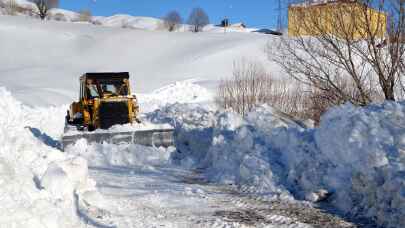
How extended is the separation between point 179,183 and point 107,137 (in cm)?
433

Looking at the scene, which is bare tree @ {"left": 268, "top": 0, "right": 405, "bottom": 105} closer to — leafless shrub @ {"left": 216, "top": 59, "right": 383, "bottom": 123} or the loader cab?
the loader cab

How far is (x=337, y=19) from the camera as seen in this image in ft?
29.0

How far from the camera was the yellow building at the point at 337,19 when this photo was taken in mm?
8508

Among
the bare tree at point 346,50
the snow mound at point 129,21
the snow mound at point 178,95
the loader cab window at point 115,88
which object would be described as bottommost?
the snow mound at point 178,95

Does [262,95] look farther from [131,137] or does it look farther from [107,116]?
[131,137]

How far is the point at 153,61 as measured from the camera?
47656 millimetres

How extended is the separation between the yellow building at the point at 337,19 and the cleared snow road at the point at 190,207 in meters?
2.96

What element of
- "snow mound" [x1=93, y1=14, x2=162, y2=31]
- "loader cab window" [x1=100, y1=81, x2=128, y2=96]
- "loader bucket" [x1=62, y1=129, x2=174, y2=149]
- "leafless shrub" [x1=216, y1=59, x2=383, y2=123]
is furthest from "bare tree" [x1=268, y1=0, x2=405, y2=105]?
"snow mound" [x1=93, y1=14, x2=162, y2=31]

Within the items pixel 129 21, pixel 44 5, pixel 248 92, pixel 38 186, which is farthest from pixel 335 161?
pixel 129 21

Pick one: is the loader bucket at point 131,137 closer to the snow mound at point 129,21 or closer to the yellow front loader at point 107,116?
the yellow front loader at point 107,116

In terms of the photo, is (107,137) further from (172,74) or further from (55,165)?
(172,74)

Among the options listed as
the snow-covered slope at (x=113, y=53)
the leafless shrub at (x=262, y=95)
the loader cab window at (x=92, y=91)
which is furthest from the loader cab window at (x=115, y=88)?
the snow-covered slope at (x=113, y=53)

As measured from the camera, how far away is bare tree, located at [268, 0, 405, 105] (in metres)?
8.44

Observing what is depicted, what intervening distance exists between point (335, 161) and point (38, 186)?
13.1 ft
